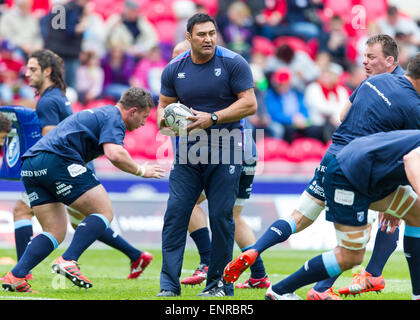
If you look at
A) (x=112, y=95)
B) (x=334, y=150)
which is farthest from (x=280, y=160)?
(x=334, y=150)

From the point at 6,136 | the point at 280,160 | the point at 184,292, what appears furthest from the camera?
the point at 280,160

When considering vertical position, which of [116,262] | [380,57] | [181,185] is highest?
[380,57]

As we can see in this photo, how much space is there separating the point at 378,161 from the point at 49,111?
4.26 meters

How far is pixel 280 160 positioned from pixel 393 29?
5.83m

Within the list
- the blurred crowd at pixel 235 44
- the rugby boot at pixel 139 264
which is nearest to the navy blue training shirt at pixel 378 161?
the rugby boot at pixel 139 264

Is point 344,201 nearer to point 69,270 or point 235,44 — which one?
point 69,270

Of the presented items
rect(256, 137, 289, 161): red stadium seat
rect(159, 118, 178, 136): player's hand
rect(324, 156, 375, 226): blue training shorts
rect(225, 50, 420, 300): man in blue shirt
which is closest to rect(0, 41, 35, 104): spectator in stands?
rect(256, 137, 289, 161): red stadium seat

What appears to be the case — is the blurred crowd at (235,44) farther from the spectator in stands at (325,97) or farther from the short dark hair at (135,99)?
the short dark hair at (135,99)

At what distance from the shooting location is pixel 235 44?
54.4 ft

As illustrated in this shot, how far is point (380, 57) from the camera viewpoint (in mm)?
7461

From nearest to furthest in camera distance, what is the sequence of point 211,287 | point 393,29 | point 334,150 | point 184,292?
point 334,150, point 211,287, point 184,292, point 393,29

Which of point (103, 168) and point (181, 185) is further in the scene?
point (103, 168)

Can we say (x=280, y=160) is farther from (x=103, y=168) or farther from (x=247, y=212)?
(x=103, y=168)

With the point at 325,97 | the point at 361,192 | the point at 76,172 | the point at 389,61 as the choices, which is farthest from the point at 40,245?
the point at 325,97
